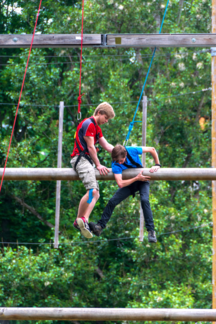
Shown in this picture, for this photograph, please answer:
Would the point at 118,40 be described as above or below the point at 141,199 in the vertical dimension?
above

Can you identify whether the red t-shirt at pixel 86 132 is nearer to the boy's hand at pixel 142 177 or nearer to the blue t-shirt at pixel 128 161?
the blue t-shirt at pixel 128 161

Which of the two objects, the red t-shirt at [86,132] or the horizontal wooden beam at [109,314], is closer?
the horizontal wooden beam at [109,314]

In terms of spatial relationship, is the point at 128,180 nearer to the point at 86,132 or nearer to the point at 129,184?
the point at 129,184

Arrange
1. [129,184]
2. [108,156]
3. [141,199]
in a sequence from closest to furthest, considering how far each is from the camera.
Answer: [129,184] < [141,199] < [108,156]

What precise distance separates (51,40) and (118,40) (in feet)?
2.05

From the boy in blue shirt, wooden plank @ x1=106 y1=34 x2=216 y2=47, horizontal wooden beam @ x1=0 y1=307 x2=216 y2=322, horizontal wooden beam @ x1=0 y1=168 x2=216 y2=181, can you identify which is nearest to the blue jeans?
the boy in blue shirt

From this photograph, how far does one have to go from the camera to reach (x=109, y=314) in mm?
4316

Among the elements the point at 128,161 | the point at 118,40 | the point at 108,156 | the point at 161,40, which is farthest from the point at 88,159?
the point at 108,156

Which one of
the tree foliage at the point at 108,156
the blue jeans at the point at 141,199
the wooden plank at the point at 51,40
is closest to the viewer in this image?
the blue jeans at the point at 141,199

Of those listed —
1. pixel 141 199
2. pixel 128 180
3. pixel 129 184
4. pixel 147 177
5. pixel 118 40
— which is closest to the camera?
pixel 147 177

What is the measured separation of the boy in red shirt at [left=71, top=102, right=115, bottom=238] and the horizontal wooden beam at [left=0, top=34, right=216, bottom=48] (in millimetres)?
706

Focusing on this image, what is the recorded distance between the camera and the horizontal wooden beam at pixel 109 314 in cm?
431

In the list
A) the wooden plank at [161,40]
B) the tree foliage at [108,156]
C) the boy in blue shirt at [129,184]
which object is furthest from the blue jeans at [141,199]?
the tree foliage at [108,156]

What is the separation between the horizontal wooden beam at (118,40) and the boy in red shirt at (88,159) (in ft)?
2.32
